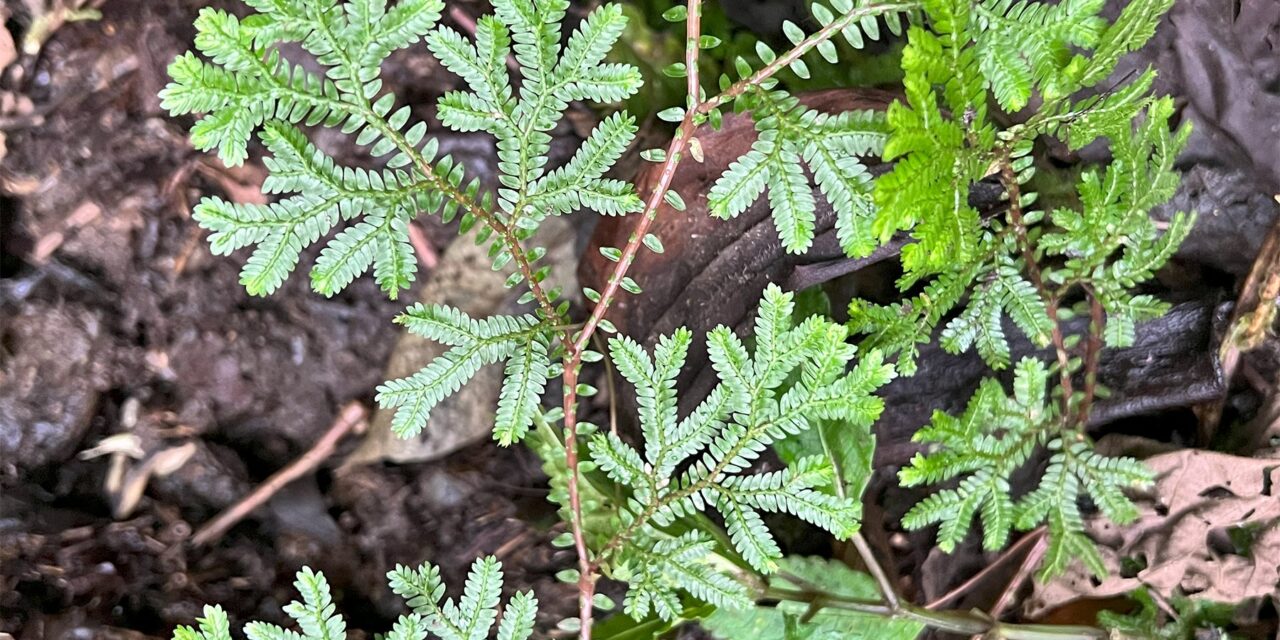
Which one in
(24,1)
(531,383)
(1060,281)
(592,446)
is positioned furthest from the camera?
(24,1)

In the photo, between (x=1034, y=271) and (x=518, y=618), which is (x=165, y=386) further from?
(x=1034, y=271)

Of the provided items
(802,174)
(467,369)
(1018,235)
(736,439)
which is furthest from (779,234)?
(467,369)

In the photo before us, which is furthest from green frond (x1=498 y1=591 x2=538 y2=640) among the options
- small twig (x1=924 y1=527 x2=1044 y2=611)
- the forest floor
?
small twig (x1=924 y1=527 x2=1044 y2=611)

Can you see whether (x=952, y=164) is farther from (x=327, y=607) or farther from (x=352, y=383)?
(x=352, y=383)

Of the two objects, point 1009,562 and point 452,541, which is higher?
point 452,541

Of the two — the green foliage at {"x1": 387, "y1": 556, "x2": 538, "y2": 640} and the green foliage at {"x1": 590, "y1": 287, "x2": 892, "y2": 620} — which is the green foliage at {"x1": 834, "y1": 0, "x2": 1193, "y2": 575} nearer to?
the green foliage at {"x1": 590, "y1": 287, "x2": 892, "y2": 620}

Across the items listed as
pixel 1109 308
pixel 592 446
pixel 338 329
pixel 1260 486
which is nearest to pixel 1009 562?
pixel 1260 486

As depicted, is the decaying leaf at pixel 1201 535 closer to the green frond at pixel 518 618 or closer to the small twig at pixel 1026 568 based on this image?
the small twig at pixel 1026 568

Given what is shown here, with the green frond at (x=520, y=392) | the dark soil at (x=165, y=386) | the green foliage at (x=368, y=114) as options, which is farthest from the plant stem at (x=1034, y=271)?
the dark soil at (x=165, y=386)
